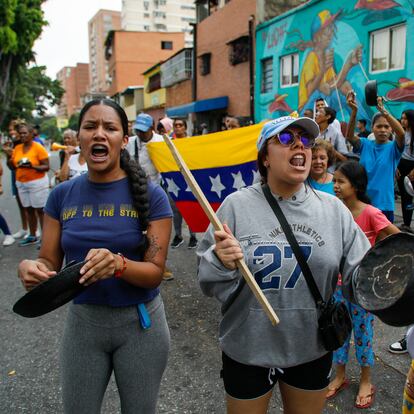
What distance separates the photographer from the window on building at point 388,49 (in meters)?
11.3

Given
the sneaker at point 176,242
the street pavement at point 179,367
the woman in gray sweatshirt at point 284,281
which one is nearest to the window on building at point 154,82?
the sneaker at point 176,242

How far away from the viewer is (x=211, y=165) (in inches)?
194

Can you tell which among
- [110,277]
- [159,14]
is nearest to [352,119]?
[110,277]

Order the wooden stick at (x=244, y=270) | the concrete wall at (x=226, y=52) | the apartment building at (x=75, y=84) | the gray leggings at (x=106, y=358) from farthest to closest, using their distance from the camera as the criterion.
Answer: the apartment building at (x=75, y=84) < the concrete wall at (x=226, y=52) < the gray leggings at (x=106, y=358) < the wooden stick at (x=244, y=270)

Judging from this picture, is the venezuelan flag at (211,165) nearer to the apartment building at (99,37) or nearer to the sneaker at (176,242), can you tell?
the sneaker at (176,242)

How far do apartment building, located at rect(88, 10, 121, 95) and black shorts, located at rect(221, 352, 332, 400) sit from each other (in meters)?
106

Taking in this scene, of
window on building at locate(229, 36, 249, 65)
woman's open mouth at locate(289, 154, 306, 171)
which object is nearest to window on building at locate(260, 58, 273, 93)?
window on building at locate(229, 36, 249, 65)

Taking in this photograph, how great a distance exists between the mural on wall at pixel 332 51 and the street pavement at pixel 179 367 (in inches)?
367

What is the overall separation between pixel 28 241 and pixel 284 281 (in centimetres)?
629

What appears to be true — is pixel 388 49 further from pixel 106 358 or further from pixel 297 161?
pixel 106 358

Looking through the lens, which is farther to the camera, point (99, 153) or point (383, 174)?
point (383, 174)

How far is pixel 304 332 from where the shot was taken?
1.77 meters

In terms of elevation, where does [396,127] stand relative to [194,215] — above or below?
above

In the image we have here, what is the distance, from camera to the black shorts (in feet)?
5.83
